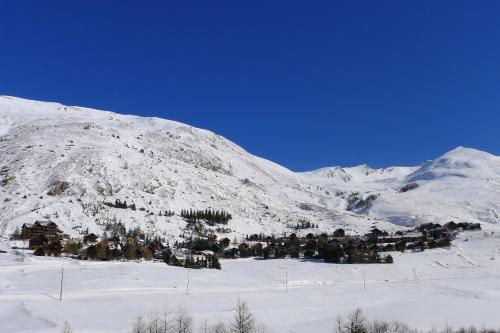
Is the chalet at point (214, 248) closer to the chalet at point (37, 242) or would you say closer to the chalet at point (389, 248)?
the chalet at point (37, 242)

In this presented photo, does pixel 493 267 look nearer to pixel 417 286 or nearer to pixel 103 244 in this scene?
pixel 417 286

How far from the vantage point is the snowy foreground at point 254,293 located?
203ft

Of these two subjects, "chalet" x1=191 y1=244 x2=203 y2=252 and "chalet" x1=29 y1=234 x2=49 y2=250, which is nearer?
"chalet" x1=29 y1=234 x2=49 y2=250

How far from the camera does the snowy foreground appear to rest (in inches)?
2438

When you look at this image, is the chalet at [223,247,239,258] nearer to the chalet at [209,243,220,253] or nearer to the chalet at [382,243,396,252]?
the chalet at [209,243,220,253]

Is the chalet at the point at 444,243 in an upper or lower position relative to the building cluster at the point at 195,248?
upper

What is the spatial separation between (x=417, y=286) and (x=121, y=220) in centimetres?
10292

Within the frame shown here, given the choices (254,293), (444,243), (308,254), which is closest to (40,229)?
(308,254)

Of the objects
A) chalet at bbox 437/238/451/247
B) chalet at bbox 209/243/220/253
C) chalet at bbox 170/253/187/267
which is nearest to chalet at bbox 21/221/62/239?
chalet at bbox 170/253/187/267

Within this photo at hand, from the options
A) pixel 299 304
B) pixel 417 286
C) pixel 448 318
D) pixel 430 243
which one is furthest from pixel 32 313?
pixel 430 243

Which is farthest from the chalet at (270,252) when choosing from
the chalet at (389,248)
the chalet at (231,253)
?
the chalet at (389,248)

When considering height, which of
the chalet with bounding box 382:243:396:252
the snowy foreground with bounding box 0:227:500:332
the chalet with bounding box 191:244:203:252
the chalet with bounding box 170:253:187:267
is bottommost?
the snowy foreground with bounding box 0:227:500:332

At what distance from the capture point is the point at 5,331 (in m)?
50.9

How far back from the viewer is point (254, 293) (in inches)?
3396
